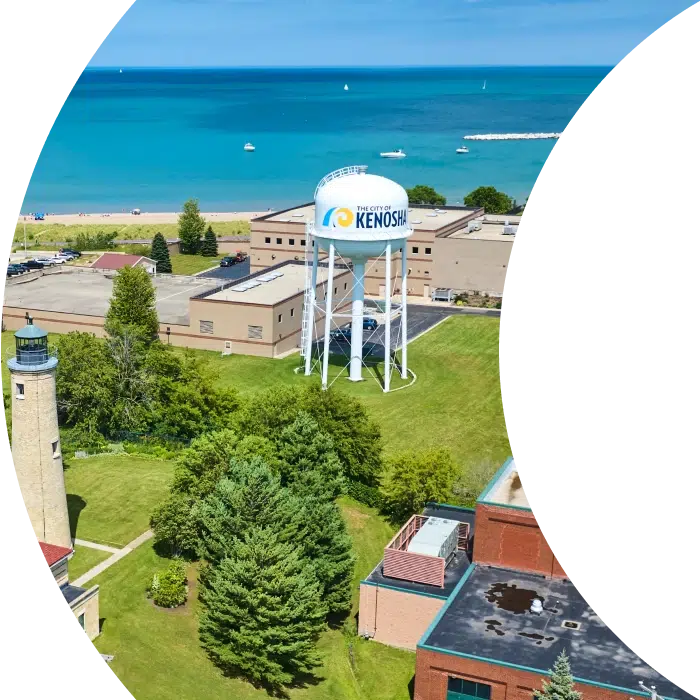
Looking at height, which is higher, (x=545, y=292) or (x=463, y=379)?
(x=545, y=292)

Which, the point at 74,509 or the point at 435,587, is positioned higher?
the point at 74,509

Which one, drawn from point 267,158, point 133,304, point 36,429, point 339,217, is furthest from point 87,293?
point 267,158

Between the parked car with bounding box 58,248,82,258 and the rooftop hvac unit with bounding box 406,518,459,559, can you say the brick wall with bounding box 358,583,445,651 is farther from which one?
the parked car with bounding box 58,248,82,258

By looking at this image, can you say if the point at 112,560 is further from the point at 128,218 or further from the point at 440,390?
the point at 128,218

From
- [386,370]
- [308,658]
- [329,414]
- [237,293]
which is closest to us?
[308,658]

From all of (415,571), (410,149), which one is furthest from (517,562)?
(410,149)

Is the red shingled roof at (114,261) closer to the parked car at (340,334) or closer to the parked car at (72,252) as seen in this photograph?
the parked car at (72,252)

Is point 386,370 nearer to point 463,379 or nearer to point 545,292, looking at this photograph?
point 463,379
